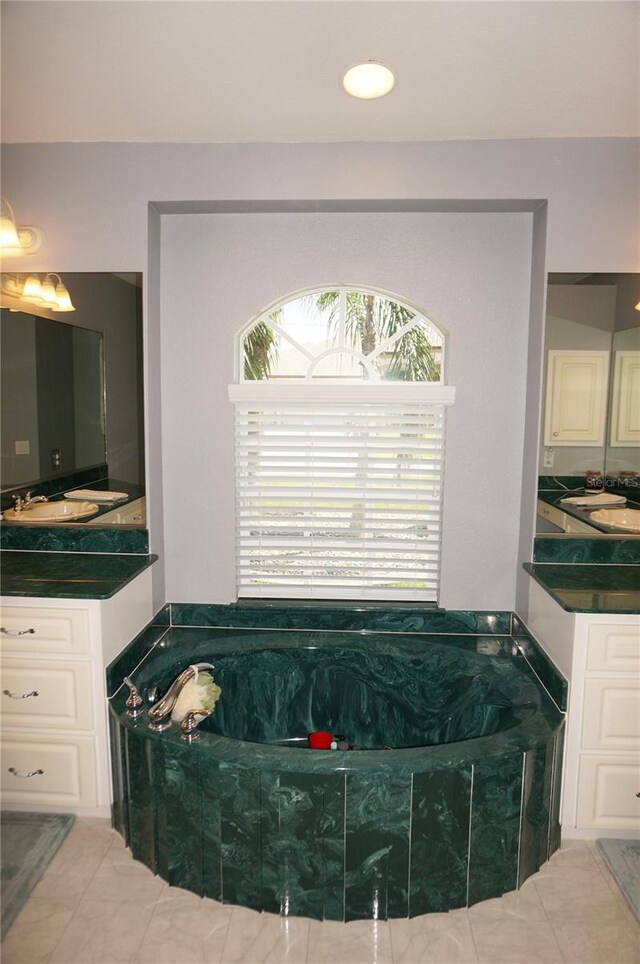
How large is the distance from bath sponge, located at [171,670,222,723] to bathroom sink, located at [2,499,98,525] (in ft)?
3.55

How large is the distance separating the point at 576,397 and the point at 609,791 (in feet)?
5.15

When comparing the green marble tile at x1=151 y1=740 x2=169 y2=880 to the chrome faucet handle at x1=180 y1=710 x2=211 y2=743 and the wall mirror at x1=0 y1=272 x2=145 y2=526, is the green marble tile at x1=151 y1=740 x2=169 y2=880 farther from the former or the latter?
the wall mirror at x1=0 y1=272 x2=145 y2=526

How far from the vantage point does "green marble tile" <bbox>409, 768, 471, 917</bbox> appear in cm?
208

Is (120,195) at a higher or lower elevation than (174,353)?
higher

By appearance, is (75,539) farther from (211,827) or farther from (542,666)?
(542,666)

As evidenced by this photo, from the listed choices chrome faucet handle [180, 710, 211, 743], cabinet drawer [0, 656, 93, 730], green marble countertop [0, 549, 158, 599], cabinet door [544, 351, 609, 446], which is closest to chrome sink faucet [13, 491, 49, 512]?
green marble countertop [0, 549, 158, 599]

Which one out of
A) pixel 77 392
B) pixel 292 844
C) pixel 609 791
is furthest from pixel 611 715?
pixel 77 392

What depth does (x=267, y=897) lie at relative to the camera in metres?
2.12

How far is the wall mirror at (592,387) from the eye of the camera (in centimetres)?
280

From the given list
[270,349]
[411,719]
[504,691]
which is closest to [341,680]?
[411,719]

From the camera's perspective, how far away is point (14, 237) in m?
2.56

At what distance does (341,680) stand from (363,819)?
88cm

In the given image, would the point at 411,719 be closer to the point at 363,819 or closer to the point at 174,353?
the point at 363,819

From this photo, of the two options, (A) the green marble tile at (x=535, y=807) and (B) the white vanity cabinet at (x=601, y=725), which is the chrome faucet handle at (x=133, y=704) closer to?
(A) the green marble tile at (x=535, y=807)
